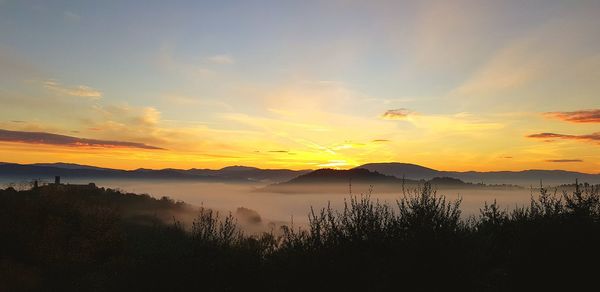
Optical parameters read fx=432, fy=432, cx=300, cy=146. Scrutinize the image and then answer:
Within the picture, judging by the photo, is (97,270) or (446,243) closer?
(446,243)

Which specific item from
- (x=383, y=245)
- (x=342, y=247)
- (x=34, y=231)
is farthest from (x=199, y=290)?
(x=34, y=231)

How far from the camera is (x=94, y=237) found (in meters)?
30.0

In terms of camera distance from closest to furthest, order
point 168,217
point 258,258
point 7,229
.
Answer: point 258,258 < point 7,229 < point 168,217

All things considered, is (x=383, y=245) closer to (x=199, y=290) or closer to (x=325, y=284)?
(x=325, y=284)

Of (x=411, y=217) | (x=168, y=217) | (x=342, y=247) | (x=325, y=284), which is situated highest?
(x=411, y=217)

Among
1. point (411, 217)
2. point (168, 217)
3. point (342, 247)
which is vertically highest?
point (411, 217)

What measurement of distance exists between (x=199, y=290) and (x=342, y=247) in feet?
13.7

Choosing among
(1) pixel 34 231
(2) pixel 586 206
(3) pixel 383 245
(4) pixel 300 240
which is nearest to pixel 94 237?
(1) pixel 34 231

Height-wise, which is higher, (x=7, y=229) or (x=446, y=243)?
(x=446, y=243)

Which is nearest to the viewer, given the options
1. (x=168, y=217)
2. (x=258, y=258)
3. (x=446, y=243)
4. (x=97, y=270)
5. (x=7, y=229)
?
(x=446, y=243)

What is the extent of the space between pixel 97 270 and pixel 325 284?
18.1 meters

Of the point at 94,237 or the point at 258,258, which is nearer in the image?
the point at 258,258

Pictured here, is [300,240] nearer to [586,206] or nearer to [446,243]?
[446,243]

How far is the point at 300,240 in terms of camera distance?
12.4 meters
